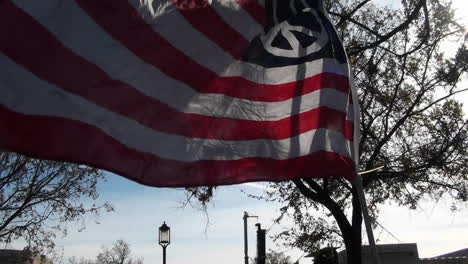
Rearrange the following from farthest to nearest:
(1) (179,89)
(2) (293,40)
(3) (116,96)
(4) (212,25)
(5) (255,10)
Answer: (2) (293,40), (5) (255,10), (4) (212,25), (1) (179,89), (3) (116,96)

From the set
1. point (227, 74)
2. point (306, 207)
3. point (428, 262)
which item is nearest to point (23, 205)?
point (306, 207)

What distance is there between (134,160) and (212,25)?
1366 mm

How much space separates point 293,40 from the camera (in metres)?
4.97

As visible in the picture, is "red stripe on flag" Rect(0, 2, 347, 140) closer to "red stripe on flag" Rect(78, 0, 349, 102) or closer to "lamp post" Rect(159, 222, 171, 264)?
"red stripe on flag" Rect(78, 0, 349, 102)

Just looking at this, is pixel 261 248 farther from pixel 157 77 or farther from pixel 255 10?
pixel 157 77

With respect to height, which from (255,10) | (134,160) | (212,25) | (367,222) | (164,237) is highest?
(164,237)

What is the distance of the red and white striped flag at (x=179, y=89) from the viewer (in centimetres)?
355

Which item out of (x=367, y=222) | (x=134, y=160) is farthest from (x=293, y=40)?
(x=134, y=160)

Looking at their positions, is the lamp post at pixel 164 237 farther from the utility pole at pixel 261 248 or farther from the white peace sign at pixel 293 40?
the white peace sign at pixel 293 40

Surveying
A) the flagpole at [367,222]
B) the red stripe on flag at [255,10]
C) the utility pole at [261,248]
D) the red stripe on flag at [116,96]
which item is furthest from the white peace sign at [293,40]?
the utility pole at [261,248]

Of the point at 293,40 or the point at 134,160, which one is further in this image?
the point at 293,40

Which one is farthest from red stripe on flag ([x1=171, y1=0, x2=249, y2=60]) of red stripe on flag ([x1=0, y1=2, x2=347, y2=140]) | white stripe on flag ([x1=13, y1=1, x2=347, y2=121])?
red stripe on flag ([x1=0, y1=2, x2=347, y2=140])

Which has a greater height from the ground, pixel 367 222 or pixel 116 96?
pixel 116 96

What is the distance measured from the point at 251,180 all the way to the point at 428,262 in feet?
115
